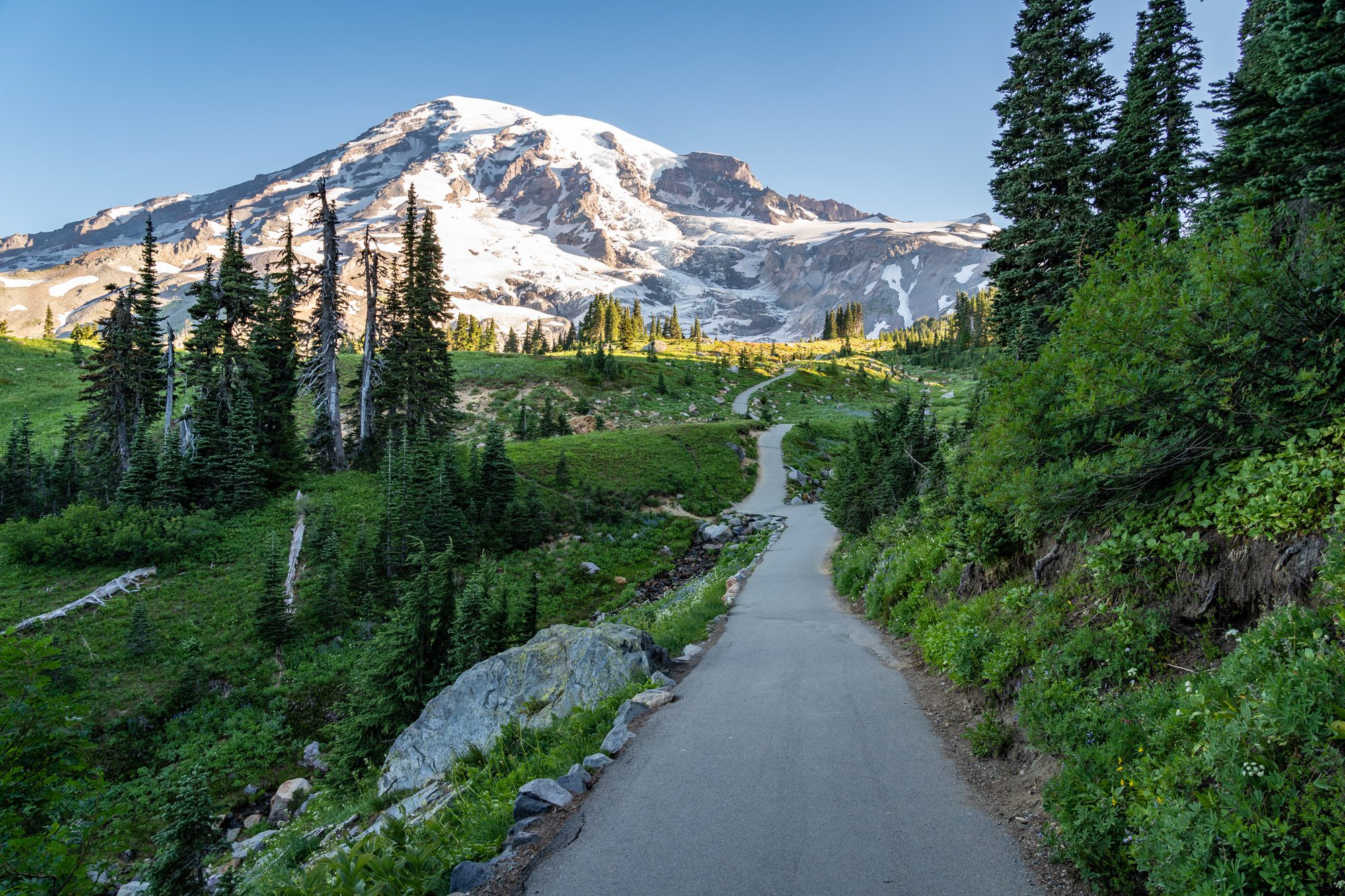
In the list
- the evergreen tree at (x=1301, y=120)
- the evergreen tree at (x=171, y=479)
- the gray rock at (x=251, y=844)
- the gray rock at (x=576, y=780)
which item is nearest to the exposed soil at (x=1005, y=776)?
the gray rock at (x=576, y=780)

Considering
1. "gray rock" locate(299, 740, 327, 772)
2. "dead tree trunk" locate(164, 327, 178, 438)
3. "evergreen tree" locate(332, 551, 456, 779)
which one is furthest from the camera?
"dead tree trunk" locate(164, 327, 178, 438)

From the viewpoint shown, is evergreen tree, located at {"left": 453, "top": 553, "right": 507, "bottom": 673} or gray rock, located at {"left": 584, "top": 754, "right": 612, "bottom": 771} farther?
evergreen tree, located at {"left": 453, "top": 553, "right": 507, "bottom": 673}

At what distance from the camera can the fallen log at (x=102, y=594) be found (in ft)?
55.6

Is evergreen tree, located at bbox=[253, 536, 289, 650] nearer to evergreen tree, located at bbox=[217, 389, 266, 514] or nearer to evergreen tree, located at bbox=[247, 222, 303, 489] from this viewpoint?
evergreen tree, located at bbox=[217, 389, 266, 514]

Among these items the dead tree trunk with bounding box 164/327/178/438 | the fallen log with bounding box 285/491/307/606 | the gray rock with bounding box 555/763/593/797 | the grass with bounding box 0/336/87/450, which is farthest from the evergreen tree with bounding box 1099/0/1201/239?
the grass with bounding box 0/336/87/450

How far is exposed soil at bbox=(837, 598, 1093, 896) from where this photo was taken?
15.8 ft

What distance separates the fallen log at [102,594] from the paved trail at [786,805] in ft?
65.6

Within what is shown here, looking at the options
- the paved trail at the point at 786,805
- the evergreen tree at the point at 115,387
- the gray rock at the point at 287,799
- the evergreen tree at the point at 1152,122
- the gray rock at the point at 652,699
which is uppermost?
the evergreen tree at the point at 1152,122

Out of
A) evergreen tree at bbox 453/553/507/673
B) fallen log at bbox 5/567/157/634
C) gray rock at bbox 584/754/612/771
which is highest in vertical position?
gray rock at bbox 584/754/612/771

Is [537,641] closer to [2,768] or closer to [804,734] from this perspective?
[804,734]

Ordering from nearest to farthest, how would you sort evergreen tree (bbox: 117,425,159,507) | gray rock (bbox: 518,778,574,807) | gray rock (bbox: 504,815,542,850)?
gray rock (bbox: 504,815,542,850) < gray rock (bbox: 518,778,574,807) < evergreen tree (bbox: 117,425,159,507)

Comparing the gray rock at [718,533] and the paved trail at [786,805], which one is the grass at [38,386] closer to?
the gray rock at [718,533]

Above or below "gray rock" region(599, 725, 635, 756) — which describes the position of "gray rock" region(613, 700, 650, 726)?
below

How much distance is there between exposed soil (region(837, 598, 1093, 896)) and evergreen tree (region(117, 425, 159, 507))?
95.6 ft
